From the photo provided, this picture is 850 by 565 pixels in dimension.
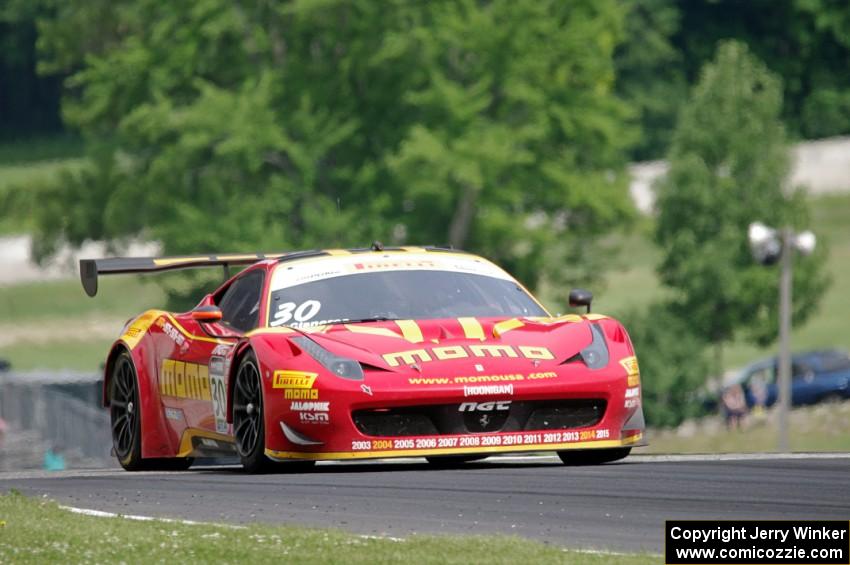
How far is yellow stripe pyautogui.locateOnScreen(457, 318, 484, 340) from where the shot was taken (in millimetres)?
12468

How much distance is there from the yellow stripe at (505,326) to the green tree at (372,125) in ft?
116

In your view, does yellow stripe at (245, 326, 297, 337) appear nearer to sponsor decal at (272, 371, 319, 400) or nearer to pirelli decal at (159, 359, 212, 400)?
sponsor decal at (272, 371, 319, 400)


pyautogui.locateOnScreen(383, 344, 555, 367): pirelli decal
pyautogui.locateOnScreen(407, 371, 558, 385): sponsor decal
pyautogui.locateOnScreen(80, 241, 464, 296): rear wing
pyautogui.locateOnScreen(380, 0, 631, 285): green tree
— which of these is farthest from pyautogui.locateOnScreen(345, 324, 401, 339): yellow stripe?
pyautogui.locateOnScreen(380, 0, 631, 285): green tree

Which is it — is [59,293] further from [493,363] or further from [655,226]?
[493,363]

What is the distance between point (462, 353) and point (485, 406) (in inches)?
13.5

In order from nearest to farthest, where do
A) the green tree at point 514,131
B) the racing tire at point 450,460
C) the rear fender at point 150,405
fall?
the racing tire at point 450,460, the rear fender at point 150,405, the green tree at point 514,131

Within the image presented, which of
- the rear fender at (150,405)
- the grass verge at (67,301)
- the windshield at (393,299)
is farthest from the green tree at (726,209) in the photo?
the windshield at (393,299)

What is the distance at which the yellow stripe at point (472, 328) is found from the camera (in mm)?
12468

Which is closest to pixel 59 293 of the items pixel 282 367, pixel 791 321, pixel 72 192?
pixel 72 192

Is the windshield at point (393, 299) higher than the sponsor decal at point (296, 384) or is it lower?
higher

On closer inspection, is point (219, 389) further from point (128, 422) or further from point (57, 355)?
point (57, 355)

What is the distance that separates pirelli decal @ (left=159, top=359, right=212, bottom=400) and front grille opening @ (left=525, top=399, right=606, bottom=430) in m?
2.26

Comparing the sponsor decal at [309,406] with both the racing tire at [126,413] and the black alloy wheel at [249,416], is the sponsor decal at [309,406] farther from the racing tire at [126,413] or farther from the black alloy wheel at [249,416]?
the racing tire at [126,413]

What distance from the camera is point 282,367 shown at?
12.1m
